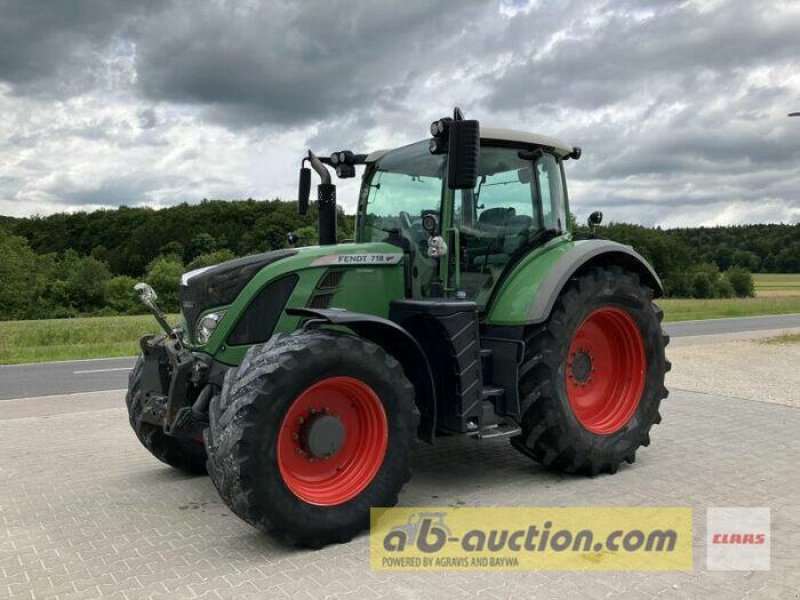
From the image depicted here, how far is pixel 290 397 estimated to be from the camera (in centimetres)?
391

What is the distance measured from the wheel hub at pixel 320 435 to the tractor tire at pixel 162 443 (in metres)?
1.65

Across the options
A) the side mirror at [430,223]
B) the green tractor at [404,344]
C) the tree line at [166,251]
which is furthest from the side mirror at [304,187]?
the tree line at [166,251]

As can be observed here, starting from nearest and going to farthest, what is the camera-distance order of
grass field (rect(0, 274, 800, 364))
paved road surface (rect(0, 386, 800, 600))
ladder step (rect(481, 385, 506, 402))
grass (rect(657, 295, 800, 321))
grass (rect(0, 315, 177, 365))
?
1. paved road surface (rect(0, 386, 800, 600))
2. ladder step (rect(481, 385, 506, 402))
3. grass (rect(0, 315, 177, 365))
4. grass field (rect(0, 274, 800, 364))
5. grass (rect(657, 295, 800, 321))

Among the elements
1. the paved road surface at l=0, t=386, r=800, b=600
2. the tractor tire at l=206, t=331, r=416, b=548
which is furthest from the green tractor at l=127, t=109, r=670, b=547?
the paved road surface at l=0, t=386, r=800, b=600

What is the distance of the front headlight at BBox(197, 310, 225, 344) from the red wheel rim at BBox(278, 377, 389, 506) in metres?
0.96

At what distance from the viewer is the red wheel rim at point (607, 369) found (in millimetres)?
5609

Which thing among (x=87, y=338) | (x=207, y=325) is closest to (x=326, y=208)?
(x=207, y=325)

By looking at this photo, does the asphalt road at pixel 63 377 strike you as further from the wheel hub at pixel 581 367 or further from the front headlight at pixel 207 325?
the wheel hub at pixel 581 367

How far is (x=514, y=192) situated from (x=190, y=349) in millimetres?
2733

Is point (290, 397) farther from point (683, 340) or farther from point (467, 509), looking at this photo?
point (683, 340)

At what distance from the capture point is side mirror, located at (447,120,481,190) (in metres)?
4.37

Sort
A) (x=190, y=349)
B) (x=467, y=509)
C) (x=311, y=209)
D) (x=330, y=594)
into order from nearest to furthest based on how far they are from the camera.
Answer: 1. (x=330, y=594)
2. (x=467, y=509)
3. (x=190, y=349)
4. (x=311, y=209)

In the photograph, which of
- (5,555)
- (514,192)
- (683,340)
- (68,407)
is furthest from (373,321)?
(683,340)

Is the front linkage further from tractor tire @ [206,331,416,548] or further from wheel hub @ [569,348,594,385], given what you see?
wheel hub @ [569,348,594,385]
